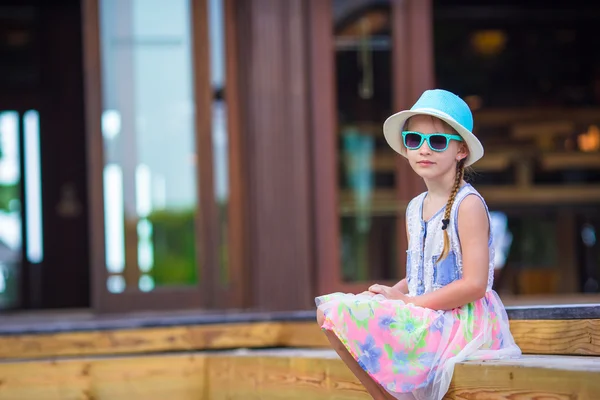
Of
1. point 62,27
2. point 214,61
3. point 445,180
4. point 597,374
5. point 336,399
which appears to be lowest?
point 336,399

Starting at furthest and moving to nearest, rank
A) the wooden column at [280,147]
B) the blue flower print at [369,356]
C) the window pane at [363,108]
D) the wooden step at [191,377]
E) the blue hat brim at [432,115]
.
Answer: the window pane at [363,108]
the wooden column at [280,147]
the wooden step at [191,377]
the blue hat brim at [432,115]
the blue flower print at [369,356]

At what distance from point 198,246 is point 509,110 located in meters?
4.36

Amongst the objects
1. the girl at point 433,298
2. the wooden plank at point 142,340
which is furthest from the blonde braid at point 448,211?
the wooden plank at point 142,340

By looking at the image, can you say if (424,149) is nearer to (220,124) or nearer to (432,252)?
(432,252)

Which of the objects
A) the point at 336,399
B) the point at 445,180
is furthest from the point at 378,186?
the point at 445,180

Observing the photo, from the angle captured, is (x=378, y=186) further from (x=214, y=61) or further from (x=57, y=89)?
(x=57, y=89)

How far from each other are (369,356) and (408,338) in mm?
116

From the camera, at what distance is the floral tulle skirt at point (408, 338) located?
2.73m

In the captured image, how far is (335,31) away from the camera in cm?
613

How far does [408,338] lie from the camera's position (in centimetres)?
277

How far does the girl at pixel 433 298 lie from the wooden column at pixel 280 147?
2948 millimetres

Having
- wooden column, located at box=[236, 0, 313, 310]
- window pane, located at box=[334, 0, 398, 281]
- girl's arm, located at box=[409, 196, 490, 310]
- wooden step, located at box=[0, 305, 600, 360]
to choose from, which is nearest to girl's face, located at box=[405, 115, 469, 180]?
girl's arm, located at box=[409, 196, 490, 310]

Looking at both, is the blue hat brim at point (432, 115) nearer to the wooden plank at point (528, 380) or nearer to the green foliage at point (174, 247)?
the wooden plank at point (528, 380)

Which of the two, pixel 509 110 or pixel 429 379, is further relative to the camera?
pixel 509 110
